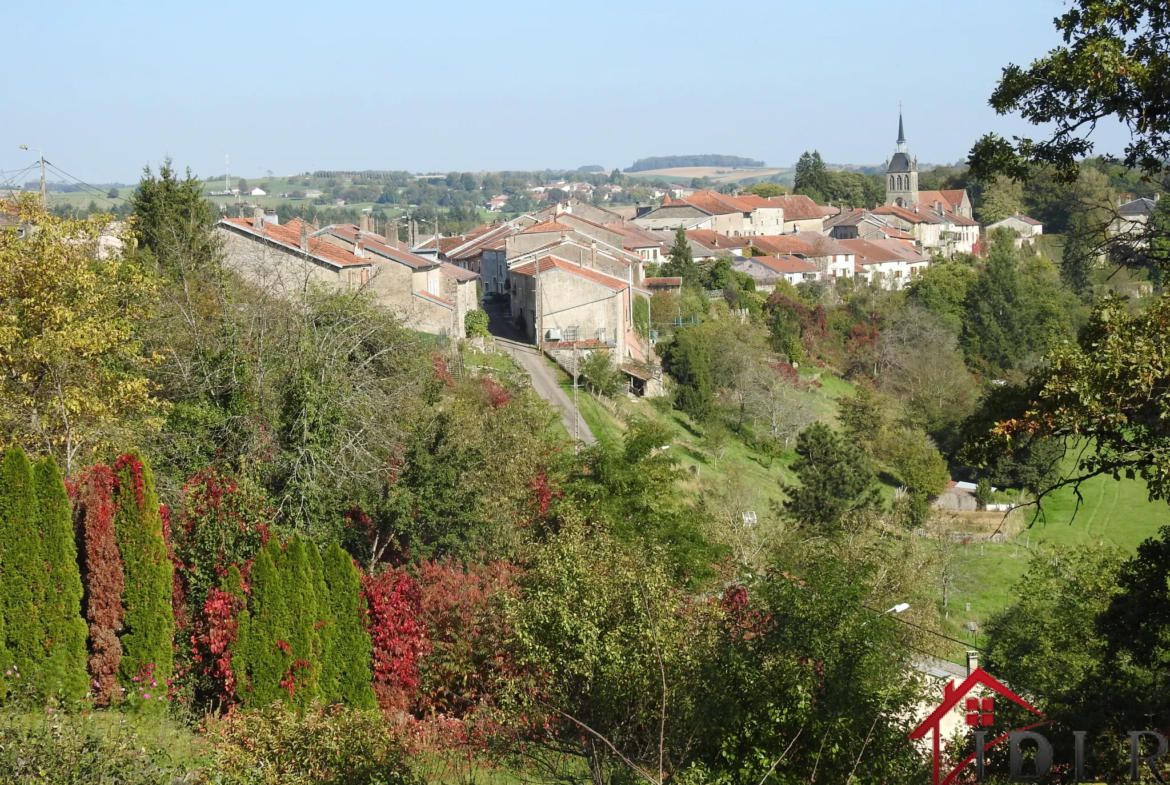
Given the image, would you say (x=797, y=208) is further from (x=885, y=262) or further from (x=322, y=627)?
(x=322, y=627)

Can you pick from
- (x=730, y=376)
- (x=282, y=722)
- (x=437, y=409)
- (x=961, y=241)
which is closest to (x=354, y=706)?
(x=282, y=722)

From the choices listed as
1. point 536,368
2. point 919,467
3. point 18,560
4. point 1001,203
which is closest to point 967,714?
point 18,560

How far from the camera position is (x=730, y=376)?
4900 centimetres

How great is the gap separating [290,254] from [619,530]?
57.6 feet

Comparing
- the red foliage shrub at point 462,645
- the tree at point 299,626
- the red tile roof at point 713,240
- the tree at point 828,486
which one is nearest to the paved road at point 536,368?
the tree at point 828,486

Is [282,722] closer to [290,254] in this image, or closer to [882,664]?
[882,664]

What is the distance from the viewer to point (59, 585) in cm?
1274

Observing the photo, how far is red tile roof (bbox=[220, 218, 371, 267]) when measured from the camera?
33.0 meters

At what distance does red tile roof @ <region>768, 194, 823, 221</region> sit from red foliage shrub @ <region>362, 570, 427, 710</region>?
82683 mm

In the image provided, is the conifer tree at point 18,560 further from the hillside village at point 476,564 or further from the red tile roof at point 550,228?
the red tile roof at point 550,228

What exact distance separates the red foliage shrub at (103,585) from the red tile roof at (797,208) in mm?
84644

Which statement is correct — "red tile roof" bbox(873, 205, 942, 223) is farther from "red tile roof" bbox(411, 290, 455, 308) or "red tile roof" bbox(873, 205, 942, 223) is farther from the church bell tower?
"red tile roof" bbox(411, 290, 455, 308)

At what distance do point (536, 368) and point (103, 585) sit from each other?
2605cm

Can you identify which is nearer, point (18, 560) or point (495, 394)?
point (18, 560)
